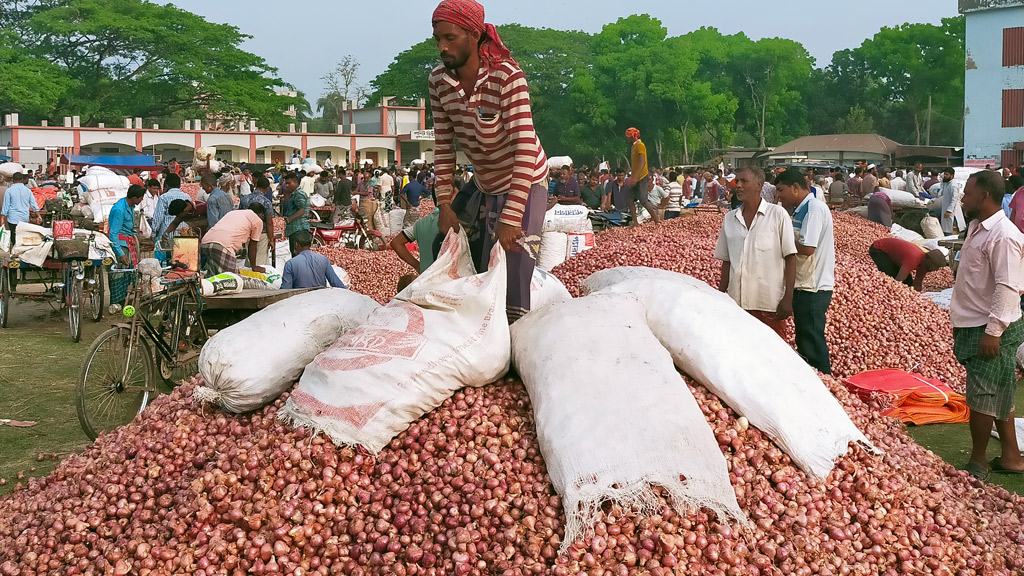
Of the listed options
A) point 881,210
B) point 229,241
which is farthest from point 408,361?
point 881,210

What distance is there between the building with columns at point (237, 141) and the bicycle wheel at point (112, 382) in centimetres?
3475

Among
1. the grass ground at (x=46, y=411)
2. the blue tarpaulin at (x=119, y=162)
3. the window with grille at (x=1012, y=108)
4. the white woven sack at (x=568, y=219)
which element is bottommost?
the grass ground at (x=46, y=411)

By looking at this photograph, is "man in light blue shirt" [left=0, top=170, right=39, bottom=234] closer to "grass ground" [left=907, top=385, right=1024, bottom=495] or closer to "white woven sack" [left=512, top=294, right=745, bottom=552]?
"white woven sack" [left=512, top=294, right=745, bottom=552]

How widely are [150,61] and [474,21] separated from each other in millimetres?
50972

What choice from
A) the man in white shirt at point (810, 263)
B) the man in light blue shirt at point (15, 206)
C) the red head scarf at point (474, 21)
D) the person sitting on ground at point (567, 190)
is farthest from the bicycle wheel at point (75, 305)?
the person sitting on ground at point (567, 190)

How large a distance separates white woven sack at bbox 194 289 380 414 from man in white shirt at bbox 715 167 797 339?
2520 mm

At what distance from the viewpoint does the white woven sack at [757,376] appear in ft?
10.3

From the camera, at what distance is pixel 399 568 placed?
8.70 feet

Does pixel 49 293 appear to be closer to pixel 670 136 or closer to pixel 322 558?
pixel 322 558

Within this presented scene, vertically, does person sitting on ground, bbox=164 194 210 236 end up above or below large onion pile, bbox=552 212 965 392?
above

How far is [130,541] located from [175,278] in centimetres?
321

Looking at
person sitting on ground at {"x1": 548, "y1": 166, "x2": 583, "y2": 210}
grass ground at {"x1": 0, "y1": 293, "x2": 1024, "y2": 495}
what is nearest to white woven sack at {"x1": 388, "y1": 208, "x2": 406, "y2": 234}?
person sitting on ground at {"x1": 548, "y1": 166, "x2": 583, "y2": 210}

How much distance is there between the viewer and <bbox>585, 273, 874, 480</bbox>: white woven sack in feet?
10.3

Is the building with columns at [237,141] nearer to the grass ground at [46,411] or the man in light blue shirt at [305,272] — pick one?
the grass ground at [46,411]
